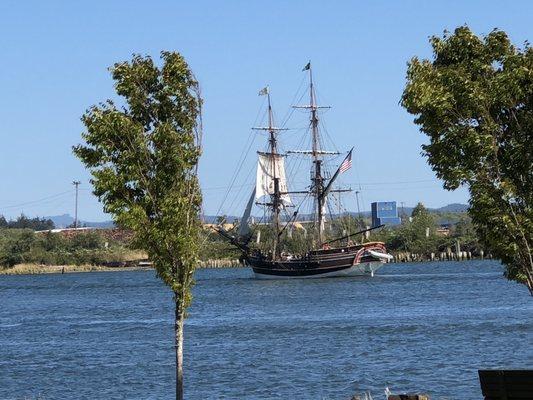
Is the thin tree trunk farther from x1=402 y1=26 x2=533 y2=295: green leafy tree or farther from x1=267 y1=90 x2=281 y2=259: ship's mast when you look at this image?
x1=267 y1=90 x2=281 y2=259: ship's mast

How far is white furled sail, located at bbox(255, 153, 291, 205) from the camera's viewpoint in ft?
534

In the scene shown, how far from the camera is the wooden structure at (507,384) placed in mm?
17812

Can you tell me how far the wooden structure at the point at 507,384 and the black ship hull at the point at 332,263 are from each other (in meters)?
124

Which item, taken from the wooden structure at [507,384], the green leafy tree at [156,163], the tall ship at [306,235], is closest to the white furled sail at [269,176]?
the tall ship at [306,235]

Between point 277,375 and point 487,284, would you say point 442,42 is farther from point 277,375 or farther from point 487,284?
point 487,284

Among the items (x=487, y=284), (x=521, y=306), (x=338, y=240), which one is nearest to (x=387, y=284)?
(x=487, y=284)

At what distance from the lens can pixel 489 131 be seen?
19.9 m

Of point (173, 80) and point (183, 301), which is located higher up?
point (173, 80)

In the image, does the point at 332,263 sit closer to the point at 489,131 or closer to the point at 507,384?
the point at 489,131

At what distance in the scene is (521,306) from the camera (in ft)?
252

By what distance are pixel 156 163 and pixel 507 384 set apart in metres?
9.28

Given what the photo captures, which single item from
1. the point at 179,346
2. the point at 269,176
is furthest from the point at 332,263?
the point at 179,346

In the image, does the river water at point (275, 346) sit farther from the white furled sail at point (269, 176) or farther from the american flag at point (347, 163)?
the white furled sail at point (269, 176)

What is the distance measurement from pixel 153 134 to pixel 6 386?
21.0 m
